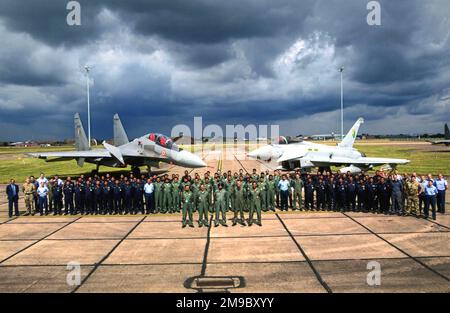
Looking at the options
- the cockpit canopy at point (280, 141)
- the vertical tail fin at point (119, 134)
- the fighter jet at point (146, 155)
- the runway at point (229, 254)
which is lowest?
the runway at point (229, 254)

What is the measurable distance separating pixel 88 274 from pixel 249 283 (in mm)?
3181

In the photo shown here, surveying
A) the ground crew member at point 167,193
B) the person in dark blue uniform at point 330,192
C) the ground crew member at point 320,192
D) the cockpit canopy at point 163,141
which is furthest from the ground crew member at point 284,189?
the cockpit canopy at point 163,141

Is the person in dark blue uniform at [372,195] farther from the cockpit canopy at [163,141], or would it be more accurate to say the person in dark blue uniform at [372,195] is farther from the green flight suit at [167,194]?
the cockpit canopy at [163,141]

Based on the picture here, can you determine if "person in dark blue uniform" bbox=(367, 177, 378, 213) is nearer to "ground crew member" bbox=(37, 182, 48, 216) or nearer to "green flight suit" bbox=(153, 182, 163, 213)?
"green flight suit" bbox=(153, 182, 163, 213)

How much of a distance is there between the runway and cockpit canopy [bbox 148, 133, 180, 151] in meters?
8.86

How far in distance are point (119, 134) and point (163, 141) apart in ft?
20.2

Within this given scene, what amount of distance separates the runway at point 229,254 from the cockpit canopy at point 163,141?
886cm

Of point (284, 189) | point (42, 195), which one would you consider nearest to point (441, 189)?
point (284, 189)

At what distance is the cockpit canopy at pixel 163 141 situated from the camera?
66.4ft

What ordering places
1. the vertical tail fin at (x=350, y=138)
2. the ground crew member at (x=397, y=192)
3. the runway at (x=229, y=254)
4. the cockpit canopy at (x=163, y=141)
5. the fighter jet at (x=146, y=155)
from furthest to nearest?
the vertical tail fin at (x=350, y=138) < the cockpit canopy at (x=163, y=141) < the fighter jet at (x=146, y=155) < the ground crew member at (x=397, y=192) < the runway at (x=229, y=254)

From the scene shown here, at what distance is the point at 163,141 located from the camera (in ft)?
66.7
